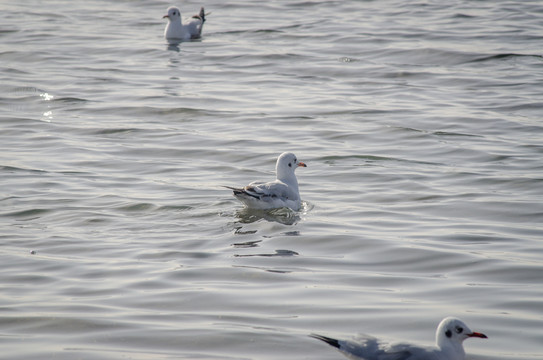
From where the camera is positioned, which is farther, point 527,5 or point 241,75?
point 527,5

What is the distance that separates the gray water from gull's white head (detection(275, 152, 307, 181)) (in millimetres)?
551

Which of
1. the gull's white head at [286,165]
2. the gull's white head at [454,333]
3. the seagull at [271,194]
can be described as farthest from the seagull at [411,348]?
the gull's white head at [286,165]

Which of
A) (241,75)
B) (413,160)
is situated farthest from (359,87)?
(413,160)

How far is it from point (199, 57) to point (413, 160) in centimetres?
1105

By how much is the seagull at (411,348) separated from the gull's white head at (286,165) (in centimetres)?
596

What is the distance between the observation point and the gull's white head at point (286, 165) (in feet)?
40.9

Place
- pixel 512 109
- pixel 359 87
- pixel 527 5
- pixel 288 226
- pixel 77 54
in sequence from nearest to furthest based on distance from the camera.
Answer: pixel 288 226 → pixel 512 109 → pixel 359 87 → pixel 77 54 → pixel 527 5

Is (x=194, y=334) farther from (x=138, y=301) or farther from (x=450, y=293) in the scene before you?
(x=450, y=293)

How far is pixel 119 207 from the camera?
38.2 ft

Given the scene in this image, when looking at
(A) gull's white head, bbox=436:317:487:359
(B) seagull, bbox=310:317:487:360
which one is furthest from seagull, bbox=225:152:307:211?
(A) gull's white head, bbox=436:317:487:359

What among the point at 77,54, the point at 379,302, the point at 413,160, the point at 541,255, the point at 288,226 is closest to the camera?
the point at 379,302

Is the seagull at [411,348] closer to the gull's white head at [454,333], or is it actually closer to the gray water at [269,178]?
the gull's white head at [454,333]

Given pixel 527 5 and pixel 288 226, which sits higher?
pixel 527 5

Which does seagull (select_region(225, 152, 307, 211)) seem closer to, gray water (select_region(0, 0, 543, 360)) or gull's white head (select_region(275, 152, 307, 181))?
gull's white head (select_region(275, 152, 307, 181))
